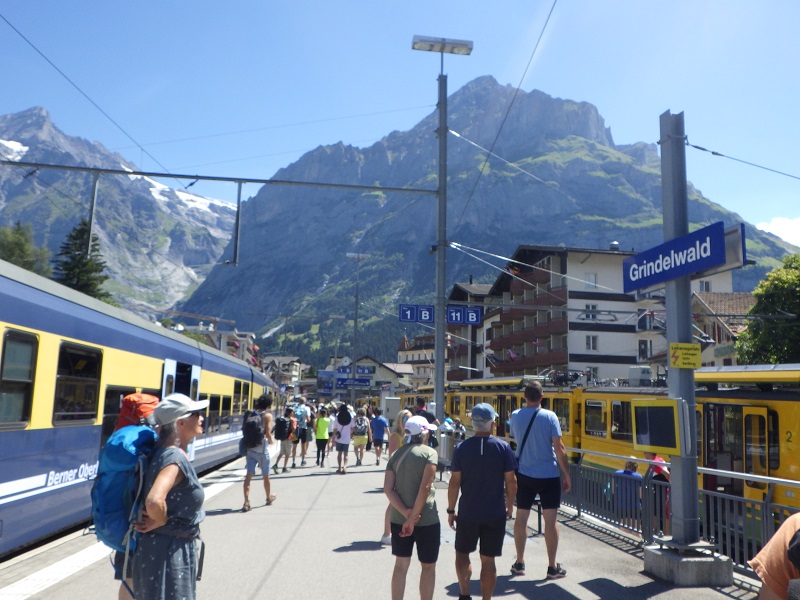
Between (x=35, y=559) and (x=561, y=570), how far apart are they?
5404mm

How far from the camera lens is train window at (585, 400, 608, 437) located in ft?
56.1

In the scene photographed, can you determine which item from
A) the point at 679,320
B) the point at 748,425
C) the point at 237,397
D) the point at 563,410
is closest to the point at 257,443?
the point at 679,320

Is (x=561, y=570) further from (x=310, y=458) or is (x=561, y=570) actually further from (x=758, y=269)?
(x=758, y=269)

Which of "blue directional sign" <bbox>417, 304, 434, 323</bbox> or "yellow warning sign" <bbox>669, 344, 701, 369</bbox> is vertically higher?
"blue directional sign" <bbox>417, 304, 434, 323</bbox>

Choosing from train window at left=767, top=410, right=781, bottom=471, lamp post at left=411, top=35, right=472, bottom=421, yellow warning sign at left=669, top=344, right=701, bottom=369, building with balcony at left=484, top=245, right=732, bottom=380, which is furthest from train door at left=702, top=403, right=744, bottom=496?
building with balcony at left=484, top=245, right=732, bottom=380

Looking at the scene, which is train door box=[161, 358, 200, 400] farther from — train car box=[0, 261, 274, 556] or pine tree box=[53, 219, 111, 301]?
pine tree box=[53, 219, 111, 301]

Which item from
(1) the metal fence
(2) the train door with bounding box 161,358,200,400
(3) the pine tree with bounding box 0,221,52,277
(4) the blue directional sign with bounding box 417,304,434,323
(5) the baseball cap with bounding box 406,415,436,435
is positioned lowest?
(1) the metal fence

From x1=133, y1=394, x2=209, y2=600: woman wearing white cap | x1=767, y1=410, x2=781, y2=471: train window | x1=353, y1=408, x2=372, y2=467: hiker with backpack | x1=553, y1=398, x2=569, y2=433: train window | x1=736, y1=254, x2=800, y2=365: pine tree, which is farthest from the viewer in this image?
x1=736, y1=254, x2=800, y2=365: pine tree

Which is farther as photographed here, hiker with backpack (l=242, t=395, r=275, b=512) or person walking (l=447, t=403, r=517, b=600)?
hiker with backpack (l=242, t=395, r=275, b=512)

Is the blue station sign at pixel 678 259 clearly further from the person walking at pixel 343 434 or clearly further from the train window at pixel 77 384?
the person walking at pixel 343 434

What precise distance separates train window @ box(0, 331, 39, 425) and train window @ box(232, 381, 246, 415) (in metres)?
13.8

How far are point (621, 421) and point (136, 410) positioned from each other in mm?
13697

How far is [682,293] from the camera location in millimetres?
7379

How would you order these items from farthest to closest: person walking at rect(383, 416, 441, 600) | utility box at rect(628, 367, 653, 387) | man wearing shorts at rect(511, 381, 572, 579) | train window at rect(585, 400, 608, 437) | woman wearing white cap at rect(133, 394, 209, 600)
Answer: train window at rect(585, 400, 608, 437) < utility box at rect(628, 367, 653, 387) < man wearing shorts at rect(511, 381, 572, 579) < person walking at rect(383, 416, 441, 600) < woman wearing white cap at rect(133, 394, 209, 600)
